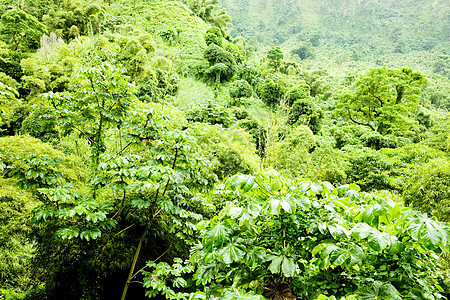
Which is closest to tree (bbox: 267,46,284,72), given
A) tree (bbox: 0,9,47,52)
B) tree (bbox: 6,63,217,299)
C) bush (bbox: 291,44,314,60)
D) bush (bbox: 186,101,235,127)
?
bush (bbox: 186,101,235,127)

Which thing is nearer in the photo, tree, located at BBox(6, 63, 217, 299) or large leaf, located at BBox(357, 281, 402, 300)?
large leaf, located at BBox(357, 281, 402, 300)

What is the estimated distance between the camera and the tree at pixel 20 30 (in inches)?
410

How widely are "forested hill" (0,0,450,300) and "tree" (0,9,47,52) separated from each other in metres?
0.06

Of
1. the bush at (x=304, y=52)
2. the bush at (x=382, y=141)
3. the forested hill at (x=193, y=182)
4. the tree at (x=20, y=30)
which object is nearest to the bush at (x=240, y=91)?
the forested hill at (x=193, y=182)

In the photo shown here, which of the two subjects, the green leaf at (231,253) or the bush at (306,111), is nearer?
the green leaf at (231,253)

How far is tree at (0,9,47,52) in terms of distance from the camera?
410 inches

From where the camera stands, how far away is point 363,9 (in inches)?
2415

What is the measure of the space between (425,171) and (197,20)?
62.3ft

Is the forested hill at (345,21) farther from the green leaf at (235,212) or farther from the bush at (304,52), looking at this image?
the green leaf at (235,212)

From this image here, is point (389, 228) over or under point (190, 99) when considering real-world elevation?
over

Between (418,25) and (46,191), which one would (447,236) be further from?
(418,25)

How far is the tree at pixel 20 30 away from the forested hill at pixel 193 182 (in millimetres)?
61

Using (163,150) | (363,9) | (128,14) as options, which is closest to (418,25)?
(363,9)

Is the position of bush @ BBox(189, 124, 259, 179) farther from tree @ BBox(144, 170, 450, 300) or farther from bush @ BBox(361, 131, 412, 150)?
bush @ BBox(361, 131, 412, 150)
